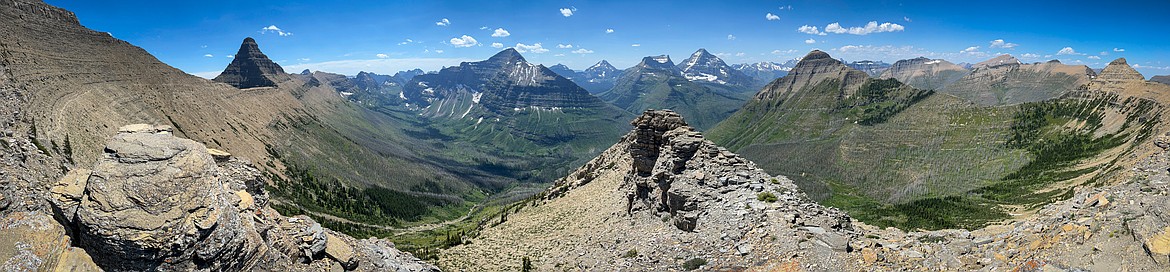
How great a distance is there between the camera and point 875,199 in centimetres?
19400

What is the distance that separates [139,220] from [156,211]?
516 mm

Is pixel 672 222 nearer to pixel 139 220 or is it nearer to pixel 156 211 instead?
pixel 156 211

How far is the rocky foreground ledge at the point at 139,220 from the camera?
16.1m

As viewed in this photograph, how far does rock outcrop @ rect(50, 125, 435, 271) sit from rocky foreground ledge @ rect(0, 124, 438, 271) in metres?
0.03

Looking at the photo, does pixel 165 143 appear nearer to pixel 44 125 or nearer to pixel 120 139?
pixel 120 139

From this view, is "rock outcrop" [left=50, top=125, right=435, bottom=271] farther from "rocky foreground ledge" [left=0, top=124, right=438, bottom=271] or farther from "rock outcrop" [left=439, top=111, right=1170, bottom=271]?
"rock outcrop" [left=439, top=111, right=1170, bottom=271]

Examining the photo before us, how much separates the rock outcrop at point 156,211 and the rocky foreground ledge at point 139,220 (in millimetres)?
28

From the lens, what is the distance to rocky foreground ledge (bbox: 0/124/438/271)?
53.0ft

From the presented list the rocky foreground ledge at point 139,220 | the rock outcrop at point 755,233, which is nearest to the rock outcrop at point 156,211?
the rocky foreground ledge at point 139,220

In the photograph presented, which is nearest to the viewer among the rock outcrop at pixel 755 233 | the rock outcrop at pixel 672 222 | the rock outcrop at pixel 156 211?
the rock outcrop at pixel 156 211

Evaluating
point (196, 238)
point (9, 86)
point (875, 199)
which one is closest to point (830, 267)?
point (196, 238)

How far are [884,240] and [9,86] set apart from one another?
454ft

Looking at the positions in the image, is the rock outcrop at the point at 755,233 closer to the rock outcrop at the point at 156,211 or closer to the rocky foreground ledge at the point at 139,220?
the rock outcrop at the point at 156,211

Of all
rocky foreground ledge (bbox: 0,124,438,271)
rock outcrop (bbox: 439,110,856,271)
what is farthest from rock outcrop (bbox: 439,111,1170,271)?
rocky foreground ledge (bbox: 0,124,438,271)
